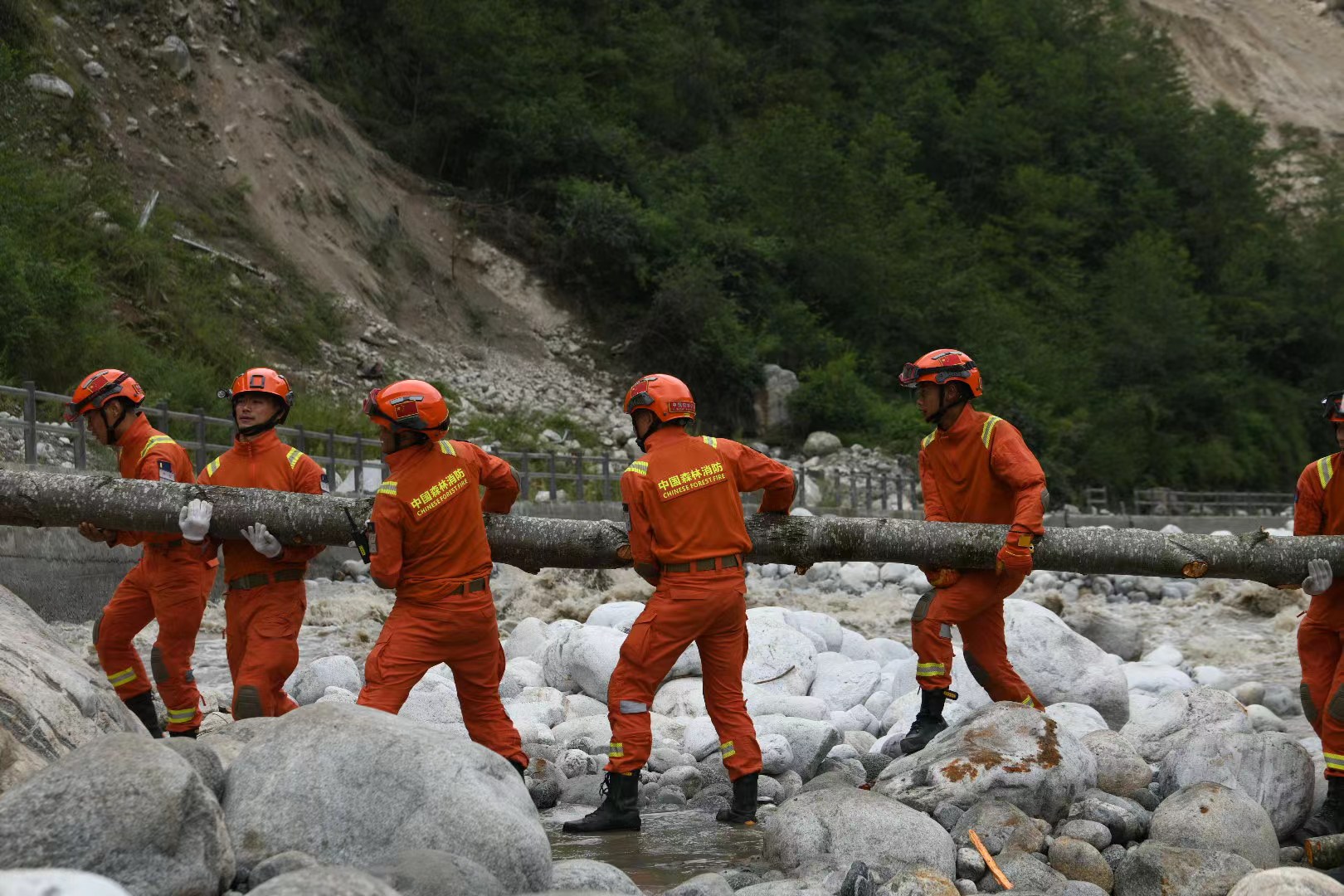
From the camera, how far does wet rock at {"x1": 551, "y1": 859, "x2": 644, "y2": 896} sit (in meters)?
4.86

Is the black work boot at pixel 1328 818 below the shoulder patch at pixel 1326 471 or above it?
below

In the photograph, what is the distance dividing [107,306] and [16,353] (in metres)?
4.02

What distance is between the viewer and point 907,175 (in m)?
49.0

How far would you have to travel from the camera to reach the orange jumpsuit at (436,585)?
623 cm

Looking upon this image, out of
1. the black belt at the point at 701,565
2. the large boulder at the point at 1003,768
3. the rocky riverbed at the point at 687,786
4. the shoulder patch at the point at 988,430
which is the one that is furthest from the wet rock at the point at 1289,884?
the shoulder patch at the point at 988,430

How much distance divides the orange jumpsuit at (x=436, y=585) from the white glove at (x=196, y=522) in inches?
33.1

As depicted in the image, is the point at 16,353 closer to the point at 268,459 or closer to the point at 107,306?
the point at 107,306

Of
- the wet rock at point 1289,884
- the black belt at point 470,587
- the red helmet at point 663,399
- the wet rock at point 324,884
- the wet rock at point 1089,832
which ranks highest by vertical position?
the red helmet at point 663,399

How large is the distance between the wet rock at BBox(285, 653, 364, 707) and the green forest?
2757 centimetres

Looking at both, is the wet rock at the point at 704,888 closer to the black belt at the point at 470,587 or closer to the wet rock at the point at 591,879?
the wet rock at the point at 591,879

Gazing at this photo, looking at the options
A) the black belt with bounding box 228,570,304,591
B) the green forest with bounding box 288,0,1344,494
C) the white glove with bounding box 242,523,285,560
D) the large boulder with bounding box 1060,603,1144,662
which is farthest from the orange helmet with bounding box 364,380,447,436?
the green forest with bounding box 288,0,1344,494

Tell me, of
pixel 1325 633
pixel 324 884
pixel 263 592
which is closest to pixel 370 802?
pixel 324 884

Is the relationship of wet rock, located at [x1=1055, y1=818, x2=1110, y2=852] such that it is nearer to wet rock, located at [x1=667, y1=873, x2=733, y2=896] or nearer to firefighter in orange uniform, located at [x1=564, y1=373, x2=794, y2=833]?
firefighter in orange uniform, located at [x1=564, y1=373, x2=794, y2=833]

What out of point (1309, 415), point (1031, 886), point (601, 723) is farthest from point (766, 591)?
point (1309, 415)
